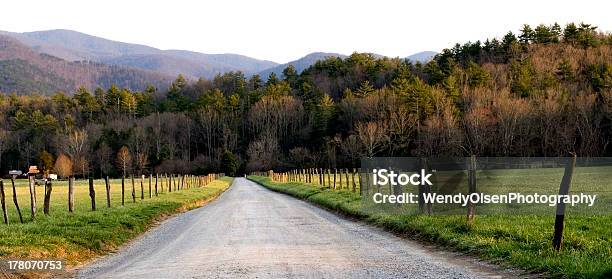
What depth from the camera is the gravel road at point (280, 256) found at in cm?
1103

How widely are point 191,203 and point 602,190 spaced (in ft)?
80.4

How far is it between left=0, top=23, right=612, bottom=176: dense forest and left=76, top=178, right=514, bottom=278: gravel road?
62.7 metres

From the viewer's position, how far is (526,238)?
1343cm

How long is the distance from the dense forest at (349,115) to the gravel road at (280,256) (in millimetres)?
62683

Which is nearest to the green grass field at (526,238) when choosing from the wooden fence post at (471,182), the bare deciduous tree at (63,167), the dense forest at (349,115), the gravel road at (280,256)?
the wooden fence post at (471,182)

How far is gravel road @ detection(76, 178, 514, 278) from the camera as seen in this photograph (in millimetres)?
11031

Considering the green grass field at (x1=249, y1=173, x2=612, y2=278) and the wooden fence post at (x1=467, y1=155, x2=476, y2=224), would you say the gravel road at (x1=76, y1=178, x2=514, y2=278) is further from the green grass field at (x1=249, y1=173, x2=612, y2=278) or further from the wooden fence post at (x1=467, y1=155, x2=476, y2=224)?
the wooden fence post at (x1=467, y1=155, x2=476, y2=224)

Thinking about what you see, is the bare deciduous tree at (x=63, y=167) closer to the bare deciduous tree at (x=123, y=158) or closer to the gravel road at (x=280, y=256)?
the bare deciduous tree at (x=123, y=158)

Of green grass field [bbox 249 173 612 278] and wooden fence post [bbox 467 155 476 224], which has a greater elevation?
wooden fence post [bbox 467 155 476 224]

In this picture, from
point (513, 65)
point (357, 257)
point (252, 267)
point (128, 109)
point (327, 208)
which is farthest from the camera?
point (128, 109)

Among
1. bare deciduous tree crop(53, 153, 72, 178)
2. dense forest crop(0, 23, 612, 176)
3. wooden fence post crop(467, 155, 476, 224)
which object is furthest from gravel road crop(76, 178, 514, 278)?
bare deciduous tree crop(53, 153, 72, 178)

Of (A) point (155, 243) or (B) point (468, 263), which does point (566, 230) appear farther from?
(A) point (155, 243)

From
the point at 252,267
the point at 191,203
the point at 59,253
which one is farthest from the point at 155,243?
the point at 191,203

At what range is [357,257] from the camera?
13.0m
